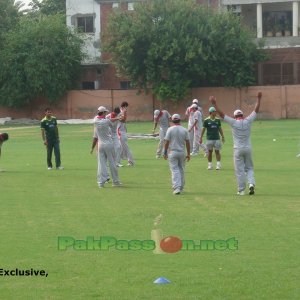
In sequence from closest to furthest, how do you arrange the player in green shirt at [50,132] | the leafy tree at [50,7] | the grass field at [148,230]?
the grass field at [148,230] → the player in green shirt at [50,132] → the leafy tree at [50,7]

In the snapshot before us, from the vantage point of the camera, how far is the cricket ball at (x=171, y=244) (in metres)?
12.2

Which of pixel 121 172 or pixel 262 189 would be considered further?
pixel 121 172

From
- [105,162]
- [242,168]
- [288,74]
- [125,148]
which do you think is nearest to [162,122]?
[125,148]

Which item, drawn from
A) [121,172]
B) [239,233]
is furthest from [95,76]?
[239,233]

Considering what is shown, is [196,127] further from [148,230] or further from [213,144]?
[148,230]

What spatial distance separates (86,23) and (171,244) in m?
60.4

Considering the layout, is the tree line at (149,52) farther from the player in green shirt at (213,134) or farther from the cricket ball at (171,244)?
the cricket ball at (171,244)

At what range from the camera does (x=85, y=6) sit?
7075 centimetres

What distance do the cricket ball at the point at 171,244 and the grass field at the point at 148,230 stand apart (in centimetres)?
26

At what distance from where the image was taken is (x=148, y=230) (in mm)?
13742

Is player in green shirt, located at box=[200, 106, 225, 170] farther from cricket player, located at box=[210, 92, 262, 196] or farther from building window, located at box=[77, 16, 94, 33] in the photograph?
building window, located at box=[77, 16, 94, 33]

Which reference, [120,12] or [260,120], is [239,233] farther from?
[120,12]

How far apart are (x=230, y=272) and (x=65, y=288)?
2081 millimetres

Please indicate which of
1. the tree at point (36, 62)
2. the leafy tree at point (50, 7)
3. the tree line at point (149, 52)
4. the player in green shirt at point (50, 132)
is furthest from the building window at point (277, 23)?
the player in green shirt at point (50, 132)
